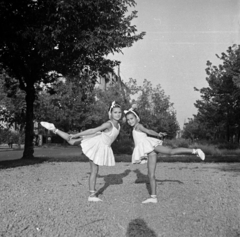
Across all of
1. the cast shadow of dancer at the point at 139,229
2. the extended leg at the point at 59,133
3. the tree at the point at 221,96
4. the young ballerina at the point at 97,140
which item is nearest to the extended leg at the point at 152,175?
the young ballerina at the point at 97,140

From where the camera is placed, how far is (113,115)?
642cm

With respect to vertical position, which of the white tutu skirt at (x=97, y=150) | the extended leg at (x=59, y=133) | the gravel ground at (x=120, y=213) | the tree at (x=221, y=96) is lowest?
the gravel ground at (x=120, y=213)

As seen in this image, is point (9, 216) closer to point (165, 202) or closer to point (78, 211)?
point (78, 211)

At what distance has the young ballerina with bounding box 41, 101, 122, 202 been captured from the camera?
6312 millimetres

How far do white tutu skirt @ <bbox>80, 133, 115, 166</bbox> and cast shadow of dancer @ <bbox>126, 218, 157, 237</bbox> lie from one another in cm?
201

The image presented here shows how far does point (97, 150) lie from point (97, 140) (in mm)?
217

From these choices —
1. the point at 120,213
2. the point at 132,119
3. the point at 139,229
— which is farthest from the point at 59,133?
the point at 139,229

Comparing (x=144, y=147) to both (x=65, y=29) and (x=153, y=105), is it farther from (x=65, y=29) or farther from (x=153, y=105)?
(x=153, y=105)

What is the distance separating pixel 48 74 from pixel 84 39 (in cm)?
632

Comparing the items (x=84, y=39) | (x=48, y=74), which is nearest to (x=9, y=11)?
(x=84, y=39)

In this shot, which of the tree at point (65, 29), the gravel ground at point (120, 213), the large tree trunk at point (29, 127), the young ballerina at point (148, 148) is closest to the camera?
the gravel ground at point (120, 213)

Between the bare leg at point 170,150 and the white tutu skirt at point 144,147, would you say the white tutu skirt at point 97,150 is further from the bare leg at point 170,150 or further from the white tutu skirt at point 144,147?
the bare leg at point 170,150

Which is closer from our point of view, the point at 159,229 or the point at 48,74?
the point at 159,229

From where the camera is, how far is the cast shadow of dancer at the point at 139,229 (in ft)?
12.7
